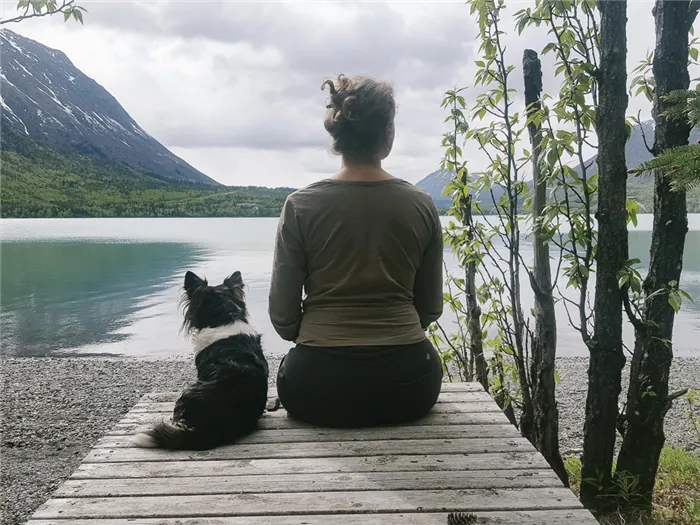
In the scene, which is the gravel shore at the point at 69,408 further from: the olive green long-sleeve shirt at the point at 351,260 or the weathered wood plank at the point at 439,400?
the olive green long-sleeve shirt at the point at 351,260

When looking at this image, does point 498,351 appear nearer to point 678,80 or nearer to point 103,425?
point 678,80

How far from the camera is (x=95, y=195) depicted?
326 feet

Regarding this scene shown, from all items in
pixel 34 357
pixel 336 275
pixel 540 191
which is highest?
pixel 540 191

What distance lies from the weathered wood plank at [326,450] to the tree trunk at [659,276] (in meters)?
1.10

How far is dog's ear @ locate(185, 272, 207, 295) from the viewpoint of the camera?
3441mm

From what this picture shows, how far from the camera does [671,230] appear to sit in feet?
9.87

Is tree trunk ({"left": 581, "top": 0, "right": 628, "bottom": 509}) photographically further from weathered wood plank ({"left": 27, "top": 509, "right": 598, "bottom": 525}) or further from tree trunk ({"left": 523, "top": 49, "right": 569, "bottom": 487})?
weathered wood plank ({"left": 27, "top": 509, "right": 598, "bottom": 525})

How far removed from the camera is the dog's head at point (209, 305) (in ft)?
11.1

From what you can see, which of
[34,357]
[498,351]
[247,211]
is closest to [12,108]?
[247,211]

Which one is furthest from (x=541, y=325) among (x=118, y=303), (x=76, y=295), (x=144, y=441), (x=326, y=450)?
(x=76, y=295)

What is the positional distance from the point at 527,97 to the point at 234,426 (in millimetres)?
2673

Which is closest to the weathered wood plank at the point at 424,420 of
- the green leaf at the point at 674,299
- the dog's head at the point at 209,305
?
the dog's head at the point at 209,305

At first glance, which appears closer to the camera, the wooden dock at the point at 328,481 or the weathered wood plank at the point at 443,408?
the wooden dock at the point at 328,481

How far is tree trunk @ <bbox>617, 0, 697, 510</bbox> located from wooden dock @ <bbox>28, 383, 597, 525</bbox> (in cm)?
100
